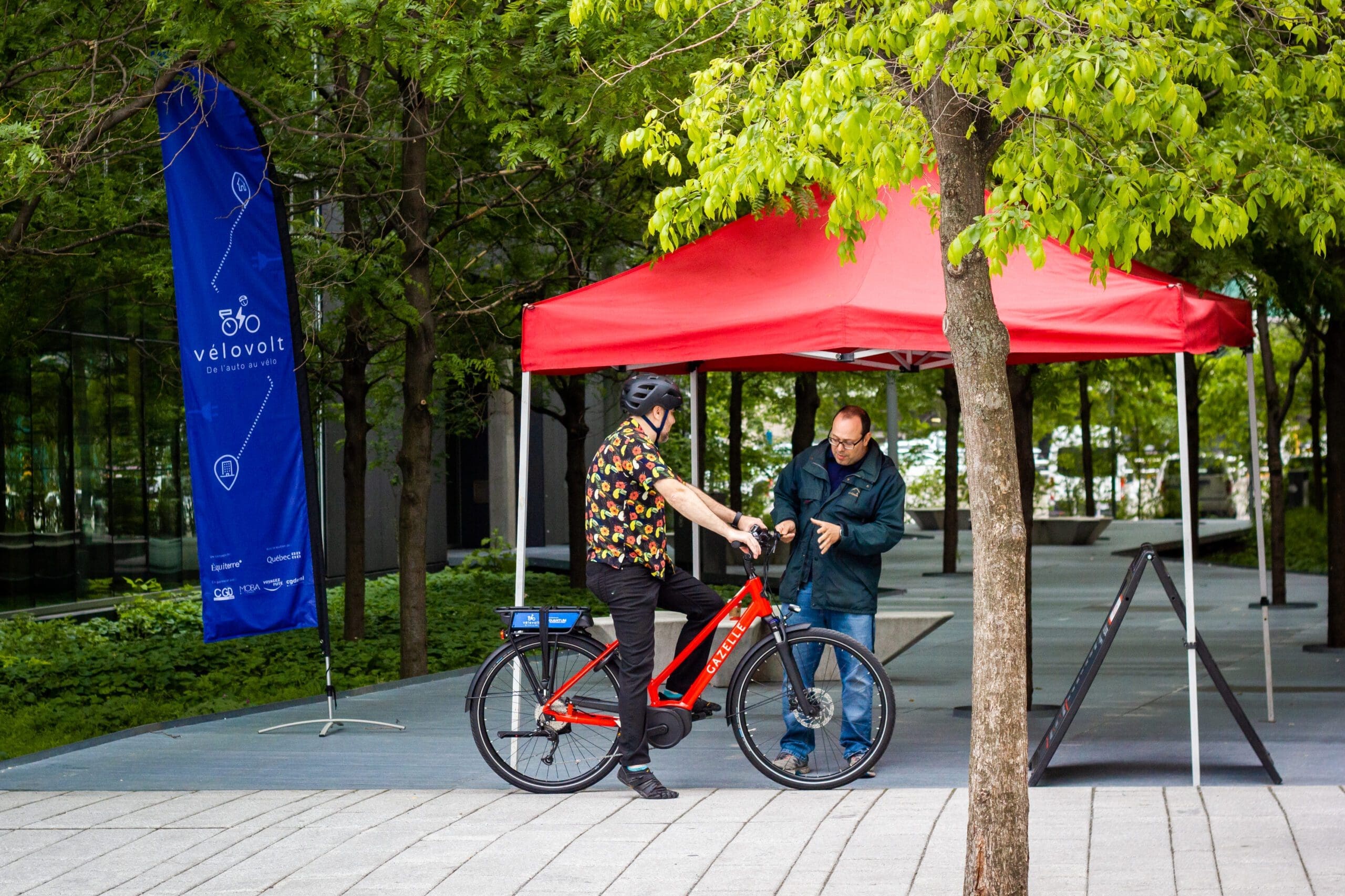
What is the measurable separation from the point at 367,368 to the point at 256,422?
34.7 ft

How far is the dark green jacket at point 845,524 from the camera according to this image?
7.57 meters

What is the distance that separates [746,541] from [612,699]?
1122 millimetres

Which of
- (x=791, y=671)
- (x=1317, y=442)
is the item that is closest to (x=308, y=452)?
(x=791, y=671)

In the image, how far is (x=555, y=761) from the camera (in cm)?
745

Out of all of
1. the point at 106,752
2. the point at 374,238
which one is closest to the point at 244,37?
the point at 374,238

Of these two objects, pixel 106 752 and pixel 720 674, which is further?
pixel 720 674

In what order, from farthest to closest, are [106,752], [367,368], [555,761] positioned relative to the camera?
1. [367,368]
2. [106,752]
3. [555,761]

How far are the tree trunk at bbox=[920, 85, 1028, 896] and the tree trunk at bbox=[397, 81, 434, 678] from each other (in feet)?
24.0

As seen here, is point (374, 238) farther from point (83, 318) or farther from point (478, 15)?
point (83, 318)

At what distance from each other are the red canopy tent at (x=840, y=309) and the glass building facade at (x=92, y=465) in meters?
9.59

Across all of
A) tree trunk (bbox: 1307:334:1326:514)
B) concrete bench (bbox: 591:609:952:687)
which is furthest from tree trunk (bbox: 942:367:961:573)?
concrete bench (bbox: 591:609:952:687)

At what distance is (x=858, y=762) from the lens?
7.33m

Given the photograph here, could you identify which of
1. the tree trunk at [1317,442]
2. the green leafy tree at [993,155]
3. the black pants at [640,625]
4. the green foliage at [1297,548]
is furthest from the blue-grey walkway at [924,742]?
the tree trunk at [1317,442]

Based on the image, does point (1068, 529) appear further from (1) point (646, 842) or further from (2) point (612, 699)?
(1) point (646, 842)
